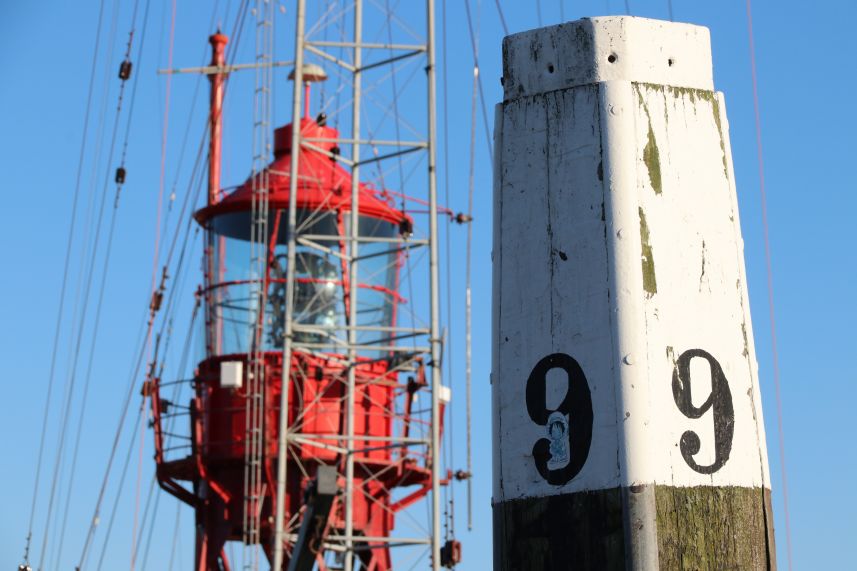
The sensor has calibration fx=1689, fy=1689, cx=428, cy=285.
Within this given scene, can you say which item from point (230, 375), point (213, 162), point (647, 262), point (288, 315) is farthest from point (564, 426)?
point (213, 162)

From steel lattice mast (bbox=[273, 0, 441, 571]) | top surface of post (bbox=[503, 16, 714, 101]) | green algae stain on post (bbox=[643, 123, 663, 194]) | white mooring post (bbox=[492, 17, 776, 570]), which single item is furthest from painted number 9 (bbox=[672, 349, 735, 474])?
steel lattice mast (bbox=[273, 0, 441, 571])

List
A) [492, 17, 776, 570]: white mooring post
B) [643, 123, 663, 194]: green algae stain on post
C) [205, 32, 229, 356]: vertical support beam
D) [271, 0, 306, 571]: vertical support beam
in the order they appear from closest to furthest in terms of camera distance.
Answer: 1. [492, 17, 776, 570]: white mooring post
2. [643, 123, 663, 194]: green algae stain on post
3. [271, 0, 306, 571]: vertical support beam
4. [205, 32, 229, 356]: vertical support beam

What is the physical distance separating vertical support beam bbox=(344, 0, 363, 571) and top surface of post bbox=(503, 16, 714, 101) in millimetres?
15415

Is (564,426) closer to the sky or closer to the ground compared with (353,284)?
closer to the ground

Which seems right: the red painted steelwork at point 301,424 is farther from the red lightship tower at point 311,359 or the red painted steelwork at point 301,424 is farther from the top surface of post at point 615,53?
the top surface of post at point 615,53

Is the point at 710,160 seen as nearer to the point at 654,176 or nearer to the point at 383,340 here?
the point at 654,176

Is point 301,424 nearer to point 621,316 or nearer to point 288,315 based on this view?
point 288,315

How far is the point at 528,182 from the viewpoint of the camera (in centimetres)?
382

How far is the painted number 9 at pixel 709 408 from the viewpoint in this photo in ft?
11.6

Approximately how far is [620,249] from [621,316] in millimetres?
153

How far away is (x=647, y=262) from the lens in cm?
363

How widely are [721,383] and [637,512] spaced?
352 mm

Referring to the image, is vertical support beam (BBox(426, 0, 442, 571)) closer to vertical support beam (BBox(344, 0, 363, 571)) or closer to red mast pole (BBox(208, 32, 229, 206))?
vertical support beam (BBox(344, 0, 363, 571))

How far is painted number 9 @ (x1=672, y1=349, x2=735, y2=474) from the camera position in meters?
3.53
